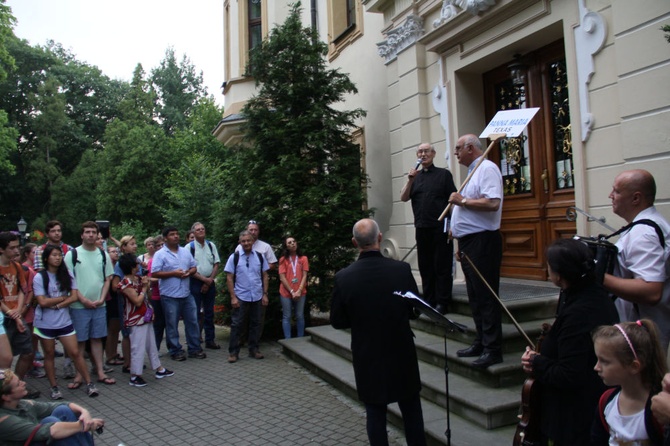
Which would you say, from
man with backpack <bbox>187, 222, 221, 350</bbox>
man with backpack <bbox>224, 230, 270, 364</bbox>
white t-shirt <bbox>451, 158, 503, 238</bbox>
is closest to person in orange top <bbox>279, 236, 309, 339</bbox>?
man with backpack <bbox>224, 230, 270, 364</bbox>

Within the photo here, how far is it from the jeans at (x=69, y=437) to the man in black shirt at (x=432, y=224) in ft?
12.7

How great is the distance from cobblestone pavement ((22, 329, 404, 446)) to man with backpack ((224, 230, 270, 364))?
1.10 feet

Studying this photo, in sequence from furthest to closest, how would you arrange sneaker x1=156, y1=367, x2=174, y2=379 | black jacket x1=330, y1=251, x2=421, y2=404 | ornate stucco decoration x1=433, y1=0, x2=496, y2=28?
sneaker x1=156, y1=367, x2=174, y2=379 → ornate stucco decoration x1=433, y1=0, x2=496, y2=28 → black jacket x1=330, y1=251, x2=421, y2=404

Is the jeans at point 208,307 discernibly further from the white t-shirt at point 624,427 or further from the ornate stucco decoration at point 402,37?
the white t-shirt at point 624,427

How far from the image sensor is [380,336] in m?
3.53

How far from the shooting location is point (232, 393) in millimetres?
6137

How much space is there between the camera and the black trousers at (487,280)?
4.38 m

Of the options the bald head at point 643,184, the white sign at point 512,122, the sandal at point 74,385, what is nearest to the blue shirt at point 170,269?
the sandal at point 74,385

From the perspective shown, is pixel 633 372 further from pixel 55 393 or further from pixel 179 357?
pixel 179 357

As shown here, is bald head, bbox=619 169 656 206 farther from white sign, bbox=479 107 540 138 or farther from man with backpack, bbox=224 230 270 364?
man with backpack, bbox=224 230 270 364

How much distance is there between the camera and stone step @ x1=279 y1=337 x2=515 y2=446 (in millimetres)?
3976

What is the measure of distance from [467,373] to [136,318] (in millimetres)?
4251

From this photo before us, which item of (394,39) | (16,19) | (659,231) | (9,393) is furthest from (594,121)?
(16,19)

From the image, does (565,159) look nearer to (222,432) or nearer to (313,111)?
(313,111)
